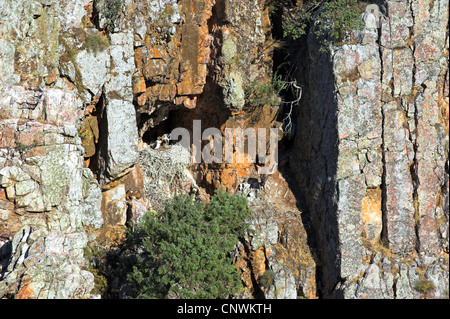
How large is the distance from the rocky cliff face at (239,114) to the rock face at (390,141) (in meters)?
0.03

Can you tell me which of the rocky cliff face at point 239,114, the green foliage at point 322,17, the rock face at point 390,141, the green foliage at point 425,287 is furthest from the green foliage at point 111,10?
the green foliage at point 425,287

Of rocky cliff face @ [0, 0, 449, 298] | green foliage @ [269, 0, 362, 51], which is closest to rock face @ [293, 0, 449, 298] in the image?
rocky cliff face @ [0, 0, 449, 298]

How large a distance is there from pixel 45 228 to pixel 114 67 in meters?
4.48

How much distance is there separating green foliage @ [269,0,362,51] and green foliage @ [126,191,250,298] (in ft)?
17.3

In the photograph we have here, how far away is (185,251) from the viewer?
15828 millimetres

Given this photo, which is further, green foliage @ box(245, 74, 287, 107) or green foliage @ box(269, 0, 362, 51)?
green foliage @ box(245, 74, 287, 107)

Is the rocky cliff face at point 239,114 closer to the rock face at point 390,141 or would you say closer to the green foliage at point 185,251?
the rock face at point 390,141

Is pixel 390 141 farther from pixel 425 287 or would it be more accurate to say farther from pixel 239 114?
pixel 239 114

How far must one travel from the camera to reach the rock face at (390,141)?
57.8 ft

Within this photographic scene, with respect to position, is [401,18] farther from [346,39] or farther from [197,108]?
[197,108]

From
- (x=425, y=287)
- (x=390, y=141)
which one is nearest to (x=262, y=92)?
(x=390, y=141)

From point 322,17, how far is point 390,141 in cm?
379

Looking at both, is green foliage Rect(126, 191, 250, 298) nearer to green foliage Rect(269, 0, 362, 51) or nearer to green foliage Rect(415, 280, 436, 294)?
green foliage Rect(415, 280, 436, 294)

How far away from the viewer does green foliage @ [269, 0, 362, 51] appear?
58.6 ft
